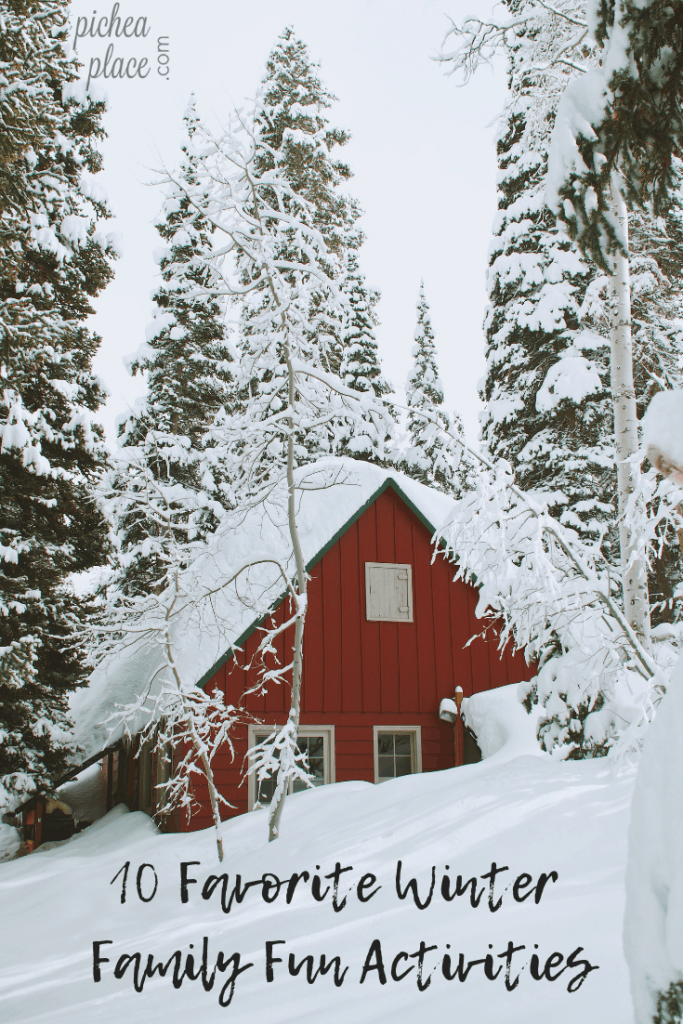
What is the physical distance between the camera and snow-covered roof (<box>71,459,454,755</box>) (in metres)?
9.99

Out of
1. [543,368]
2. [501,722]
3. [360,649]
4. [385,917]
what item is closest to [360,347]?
[543,368]

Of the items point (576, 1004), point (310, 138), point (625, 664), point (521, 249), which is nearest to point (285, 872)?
point (625, 664)

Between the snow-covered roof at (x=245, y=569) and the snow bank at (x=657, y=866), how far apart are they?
6.73 m

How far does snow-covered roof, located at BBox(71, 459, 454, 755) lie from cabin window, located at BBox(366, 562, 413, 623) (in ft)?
2.97

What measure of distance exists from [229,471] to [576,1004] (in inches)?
264

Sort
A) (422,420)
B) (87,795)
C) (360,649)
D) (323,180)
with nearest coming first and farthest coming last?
(360,649) < (87,795) < (422,420) < (323,180)

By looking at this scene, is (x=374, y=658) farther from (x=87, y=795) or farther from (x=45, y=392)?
(x=87, y=795)

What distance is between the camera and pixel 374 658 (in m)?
12.7

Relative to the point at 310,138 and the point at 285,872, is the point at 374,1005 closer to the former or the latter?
the point at 285,872

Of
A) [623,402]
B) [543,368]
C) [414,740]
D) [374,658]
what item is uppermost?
[543,368]

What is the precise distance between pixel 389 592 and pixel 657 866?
1139 cm

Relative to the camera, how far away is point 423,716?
42.0 feet

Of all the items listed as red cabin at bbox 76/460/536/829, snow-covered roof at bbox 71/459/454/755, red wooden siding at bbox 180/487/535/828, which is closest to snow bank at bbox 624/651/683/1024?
snow-covered roof at bbox 71/459/454/755

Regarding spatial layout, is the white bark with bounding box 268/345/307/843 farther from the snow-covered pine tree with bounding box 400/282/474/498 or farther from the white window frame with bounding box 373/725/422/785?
the snow-covered pine tree with bounding box 400/282/474/498
